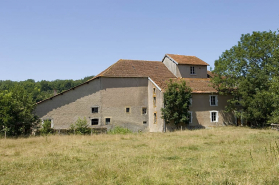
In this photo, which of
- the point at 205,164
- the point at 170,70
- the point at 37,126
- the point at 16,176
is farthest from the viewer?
the point at 170,70

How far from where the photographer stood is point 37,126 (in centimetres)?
2852

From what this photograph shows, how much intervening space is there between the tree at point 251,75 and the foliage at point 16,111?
23428 mm

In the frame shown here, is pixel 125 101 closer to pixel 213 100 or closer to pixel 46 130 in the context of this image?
pixel 46 130

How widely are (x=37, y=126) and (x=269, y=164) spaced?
84.8 ft

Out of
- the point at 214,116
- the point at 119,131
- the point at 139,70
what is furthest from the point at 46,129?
the point at 214,116

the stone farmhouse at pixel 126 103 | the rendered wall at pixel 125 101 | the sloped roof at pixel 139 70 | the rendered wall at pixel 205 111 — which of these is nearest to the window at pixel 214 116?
the stone farmhouse at pixel 126 103

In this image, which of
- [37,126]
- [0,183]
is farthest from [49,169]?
[37,126]

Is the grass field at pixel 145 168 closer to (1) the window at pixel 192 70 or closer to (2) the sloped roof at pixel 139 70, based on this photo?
(2) the sloped roof at pixel 139 70

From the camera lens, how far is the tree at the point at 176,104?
2914 centimetres

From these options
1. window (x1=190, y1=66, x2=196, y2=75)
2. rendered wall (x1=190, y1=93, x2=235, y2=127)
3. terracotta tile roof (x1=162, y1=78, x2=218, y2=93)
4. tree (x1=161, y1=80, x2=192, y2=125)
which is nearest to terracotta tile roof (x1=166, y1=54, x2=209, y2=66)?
window (x1=190, y1=66, x2=196, y2=75)

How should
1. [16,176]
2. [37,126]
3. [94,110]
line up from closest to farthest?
1. [16,176]
2. [37,126]
3. [94,110]

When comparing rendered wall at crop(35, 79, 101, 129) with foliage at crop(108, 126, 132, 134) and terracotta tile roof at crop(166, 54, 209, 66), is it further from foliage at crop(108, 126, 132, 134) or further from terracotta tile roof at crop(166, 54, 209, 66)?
terracotta tile roof at crop(166, 54, 209, 66)

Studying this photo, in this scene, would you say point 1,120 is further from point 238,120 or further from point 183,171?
point 238,120

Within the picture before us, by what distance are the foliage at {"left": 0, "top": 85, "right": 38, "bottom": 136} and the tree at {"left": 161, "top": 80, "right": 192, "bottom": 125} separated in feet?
50.3
